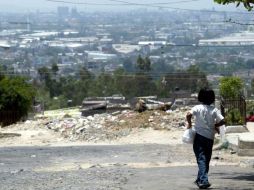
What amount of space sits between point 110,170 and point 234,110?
11.2 meters

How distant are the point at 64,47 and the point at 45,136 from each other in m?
109

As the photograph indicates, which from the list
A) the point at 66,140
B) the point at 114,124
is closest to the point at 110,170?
the point at 66,140

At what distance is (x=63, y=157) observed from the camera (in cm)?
1908

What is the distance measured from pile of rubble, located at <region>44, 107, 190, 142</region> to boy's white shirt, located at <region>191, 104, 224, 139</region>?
14444 millimetres

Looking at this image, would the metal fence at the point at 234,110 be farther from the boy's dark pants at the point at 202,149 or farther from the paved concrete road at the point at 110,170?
the boy's dark pants at the point at 202,149

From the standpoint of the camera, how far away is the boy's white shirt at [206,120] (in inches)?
454

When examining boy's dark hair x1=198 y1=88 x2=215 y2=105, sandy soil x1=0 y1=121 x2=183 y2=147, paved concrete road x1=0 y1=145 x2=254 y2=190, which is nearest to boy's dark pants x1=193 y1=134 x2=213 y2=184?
paved concrete road x1=0 y1=145 x2=254 y2=190

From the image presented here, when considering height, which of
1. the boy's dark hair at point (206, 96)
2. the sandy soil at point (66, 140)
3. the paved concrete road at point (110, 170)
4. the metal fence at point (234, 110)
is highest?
the boy's dark hair at point (206, 96)

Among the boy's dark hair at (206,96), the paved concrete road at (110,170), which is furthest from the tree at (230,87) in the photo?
the boy's dark hair at (206,96)

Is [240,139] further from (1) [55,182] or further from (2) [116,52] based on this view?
(2) [116,52]

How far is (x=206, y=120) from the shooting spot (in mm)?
11562

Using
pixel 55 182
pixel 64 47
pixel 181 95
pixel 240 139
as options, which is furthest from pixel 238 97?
pixel 64 47

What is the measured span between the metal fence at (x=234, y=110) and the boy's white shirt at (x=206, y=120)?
12.7m

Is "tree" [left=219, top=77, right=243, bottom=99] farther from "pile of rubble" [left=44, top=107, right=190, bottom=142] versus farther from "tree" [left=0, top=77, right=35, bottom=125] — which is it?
"tree" [left=0, top=77, right=35, bottom=125]
